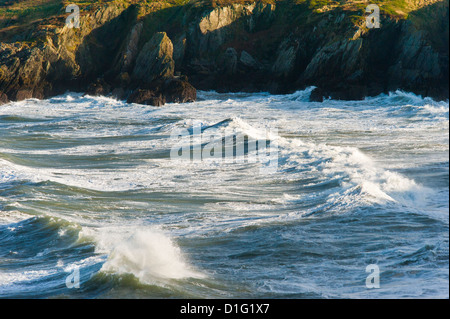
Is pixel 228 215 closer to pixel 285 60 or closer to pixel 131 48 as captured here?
pixel 285 60

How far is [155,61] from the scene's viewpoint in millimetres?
43875

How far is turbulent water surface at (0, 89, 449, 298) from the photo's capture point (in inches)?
400

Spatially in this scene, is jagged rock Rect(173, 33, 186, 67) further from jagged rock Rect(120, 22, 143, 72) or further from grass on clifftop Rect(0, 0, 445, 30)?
grass on clifftop Rect(0, 0, 445, 30)

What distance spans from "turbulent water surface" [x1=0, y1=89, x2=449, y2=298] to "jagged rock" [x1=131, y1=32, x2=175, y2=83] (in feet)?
47.6

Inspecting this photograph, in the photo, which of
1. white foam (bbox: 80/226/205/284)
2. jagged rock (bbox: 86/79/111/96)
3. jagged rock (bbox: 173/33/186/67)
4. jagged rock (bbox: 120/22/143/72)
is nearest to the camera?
white foam (bbox: 80/226/205/284)

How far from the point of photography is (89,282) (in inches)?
401

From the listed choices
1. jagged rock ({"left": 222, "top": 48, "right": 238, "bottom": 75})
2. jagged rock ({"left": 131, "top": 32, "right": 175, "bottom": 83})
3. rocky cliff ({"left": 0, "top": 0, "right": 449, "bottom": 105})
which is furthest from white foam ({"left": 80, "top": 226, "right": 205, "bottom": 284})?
jagged rock ({"left": 222, "top": 48, "right": 238, "bottom": 75})

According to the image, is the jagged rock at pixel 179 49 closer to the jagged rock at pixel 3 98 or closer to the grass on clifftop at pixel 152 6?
the grass on clifftop at pixel 152 6

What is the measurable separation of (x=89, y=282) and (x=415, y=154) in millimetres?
14533

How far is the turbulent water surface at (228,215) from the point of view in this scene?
10.2m

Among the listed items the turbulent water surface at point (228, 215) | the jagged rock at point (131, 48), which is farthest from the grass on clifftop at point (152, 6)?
the turbulent water surface at point (228, 215)

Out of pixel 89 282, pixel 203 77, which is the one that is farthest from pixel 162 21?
pixel 89 282

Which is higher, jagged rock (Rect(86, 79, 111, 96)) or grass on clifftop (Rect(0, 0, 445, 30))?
grass on clifftop (Rect(0, 0, 445, 30))

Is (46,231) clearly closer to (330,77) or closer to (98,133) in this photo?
(98,133)
